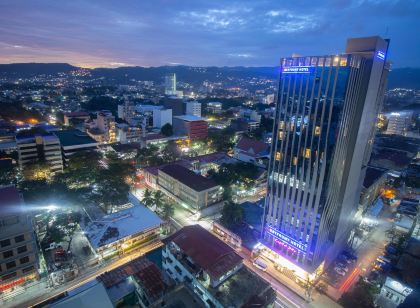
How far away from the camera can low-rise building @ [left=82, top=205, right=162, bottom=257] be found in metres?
46.8

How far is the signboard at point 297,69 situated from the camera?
3766 centimetres

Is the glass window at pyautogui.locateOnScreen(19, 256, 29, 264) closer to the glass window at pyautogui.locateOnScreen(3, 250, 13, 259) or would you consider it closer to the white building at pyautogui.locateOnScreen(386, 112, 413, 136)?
the glass window at pyautogui.locateOnScreen(3, 250, 13, 259)

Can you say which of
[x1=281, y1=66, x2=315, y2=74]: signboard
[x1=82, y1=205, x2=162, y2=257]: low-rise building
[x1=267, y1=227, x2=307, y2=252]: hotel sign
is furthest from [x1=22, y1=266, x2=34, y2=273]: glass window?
[x1=281, y1=66, x2=315, y2=74]: signboard

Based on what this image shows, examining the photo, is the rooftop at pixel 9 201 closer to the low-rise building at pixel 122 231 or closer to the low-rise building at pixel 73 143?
the low-rise building at pixel 122 231

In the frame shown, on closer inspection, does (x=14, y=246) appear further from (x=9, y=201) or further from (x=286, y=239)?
(x=286, y=239)

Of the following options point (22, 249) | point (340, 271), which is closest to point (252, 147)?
point (340, 271)

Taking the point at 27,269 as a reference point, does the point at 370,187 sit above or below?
above

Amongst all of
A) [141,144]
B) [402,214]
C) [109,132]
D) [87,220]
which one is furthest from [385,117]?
[87,220]

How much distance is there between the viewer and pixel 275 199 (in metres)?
46.2

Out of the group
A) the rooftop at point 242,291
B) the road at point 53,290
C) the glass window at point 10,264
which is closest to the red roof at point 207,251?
the rooftop at point 242,291

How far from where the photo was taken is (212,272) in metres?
34.7

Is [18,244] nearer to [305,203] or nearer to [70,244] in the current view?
[70,244]

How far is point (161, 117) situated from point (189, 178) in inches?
3544

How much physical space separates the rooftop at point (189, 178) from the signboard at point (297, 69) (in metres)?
37.3
